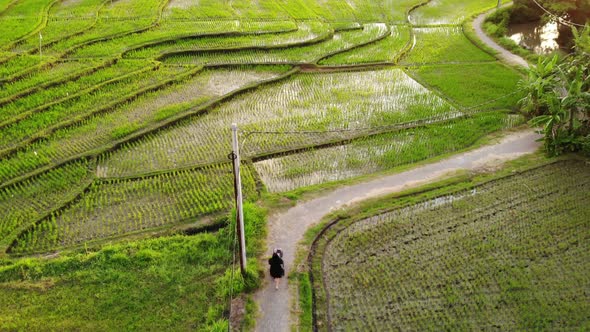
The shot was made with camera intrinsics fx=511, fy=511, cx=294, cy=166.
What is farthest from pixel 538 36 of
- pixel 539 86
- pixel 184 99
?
pixel 184 99

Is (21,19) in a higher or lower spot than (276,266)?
higher

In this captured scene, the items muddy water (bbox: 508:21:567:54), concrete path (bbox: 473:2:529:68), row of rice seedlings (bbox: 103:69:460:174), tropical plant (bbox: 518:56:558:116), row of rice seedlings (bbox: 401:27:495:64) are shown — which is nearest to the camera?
row of rice seedlings (bbox: 103:69:460:174)

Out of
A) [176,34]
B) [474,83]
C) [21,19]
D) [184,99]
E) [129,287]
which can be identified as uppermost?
[21,19]

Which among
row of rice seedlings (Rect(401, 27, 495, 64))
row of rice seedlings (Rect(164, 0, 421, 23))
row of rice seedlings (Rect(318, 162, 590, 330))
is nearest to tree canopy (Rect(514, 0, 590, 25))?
row of rice seedlings (Rect(401, 27, 495, 64))

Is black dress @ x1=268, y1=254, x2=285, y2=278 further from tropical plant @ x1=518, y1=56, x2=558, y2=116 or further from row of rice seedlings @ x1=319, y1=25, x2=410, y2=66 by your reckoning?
row of rice seedlings @ x1=319, y1=25, x2=410, y2=66

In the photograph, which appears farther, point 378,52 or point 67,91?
point 378,52

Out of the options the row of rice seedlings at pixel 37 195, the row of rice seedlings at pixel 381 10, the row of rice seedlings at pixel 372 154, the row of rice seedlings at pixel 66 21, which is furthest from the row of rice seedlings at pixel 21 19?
the row of rice seedlings at pixel 381 10

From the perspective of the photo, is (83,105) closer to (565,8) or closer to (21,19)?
(21,19)

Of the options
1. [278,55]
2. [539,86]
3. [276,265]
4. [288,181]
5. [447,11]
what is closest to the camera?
[276,265]
